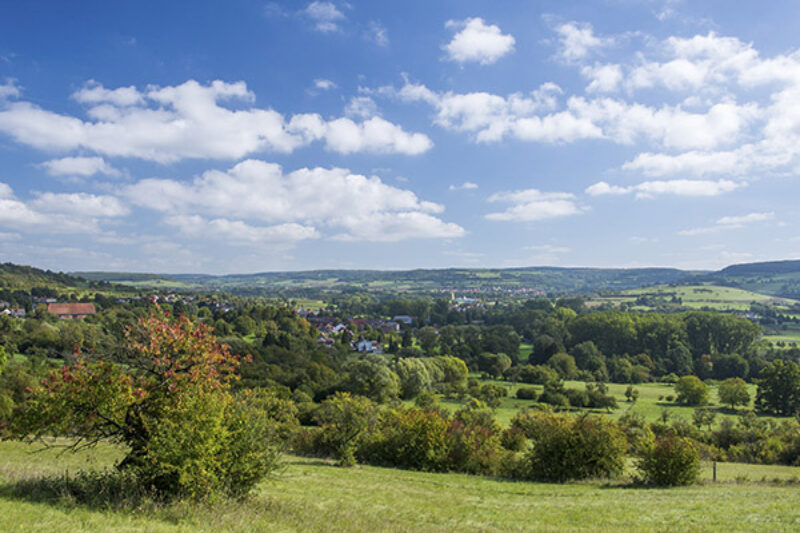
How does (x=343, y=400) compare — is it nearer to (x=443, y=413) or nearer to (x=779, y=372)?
(x=443, y=413)

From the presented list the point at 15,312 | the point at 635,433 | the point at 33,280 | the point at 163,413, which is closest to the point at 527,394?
the point at 635,433

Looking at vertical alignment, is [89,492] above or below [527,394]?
above

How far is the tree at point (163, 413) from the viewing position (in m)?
12.4

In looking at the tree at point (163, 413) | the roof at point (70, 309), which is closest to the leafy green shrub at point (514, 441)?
the tree at point (163, 413)

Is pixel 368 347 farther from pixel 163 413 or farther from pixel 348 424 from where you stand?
pixel 163 413

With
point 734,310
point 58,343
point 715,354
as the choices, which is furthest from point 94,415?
point 734,310

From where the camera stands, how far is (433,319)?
18875 centimetres

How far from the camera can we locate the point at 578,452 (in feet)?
96.0

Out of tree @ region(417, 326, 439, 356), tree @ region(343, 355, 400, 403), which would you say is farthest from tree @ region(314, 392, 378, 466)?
tree @ region(417, 326, 439, 356)

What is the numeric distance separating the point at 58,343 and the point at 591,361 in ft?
339

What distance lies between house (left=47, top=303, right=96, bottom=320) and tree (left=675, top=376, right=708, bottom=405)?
409 feet

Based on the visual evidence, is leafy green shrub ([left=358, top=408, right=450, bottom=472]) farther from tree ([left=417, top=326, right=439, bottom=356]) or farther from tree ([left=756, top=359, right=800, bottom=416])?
tree ([left=417, top=326, right=439, bottom=356])

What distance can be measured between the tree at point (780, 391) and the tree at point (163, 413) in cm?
8759

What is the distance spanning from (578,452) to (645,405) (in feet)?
173
